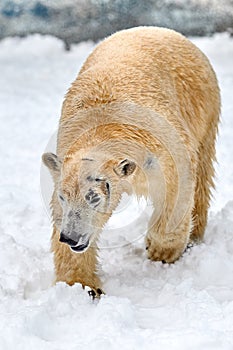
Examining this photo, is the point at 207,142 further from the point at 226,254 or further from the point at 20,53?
the point at 20,53

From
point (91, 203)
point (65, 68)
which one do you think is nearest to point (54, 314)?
point (91, 203)

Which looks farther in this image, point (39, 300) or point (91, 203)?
point (39, 300)

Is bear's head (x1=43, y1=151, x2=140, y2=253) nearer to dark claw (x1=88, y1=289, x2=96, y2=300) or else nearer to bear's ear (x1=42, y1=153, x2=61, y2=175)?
bear's ear (x1=42, y1=153, x2=61, y2=175)

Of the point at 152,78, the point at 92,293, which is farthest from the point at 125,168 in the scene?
the point at 152,78

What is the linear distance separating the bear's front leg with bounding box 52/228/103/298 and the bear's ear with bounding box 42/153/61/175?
520mm

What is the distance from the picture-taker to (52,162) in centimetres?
338

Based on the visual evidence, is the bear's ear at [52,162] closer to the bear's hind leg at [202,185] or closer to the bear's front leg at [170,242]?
the bear's front leg at [170,242]

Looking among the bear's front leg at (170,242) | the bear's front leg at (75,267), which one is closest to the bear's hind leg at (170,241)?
the bear's front leg at (170,242)

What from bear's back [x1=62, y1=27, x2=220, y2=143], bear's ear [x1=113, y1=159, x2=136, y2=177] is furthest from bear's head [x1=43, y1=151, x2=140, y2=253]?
bear's back [x1=62, y1=27, x2=220, y2=143]

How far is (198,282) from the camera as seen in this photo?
12.9 ft

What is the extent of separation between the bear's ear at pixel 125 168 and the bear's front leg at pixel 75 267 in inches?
23.7

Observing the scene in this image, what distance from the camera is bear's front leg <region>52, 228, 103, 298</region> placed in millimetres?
3781

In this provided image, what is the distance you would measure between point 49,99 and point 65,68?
1.13 metres

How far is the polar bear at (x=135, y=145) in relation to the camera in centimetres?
326
